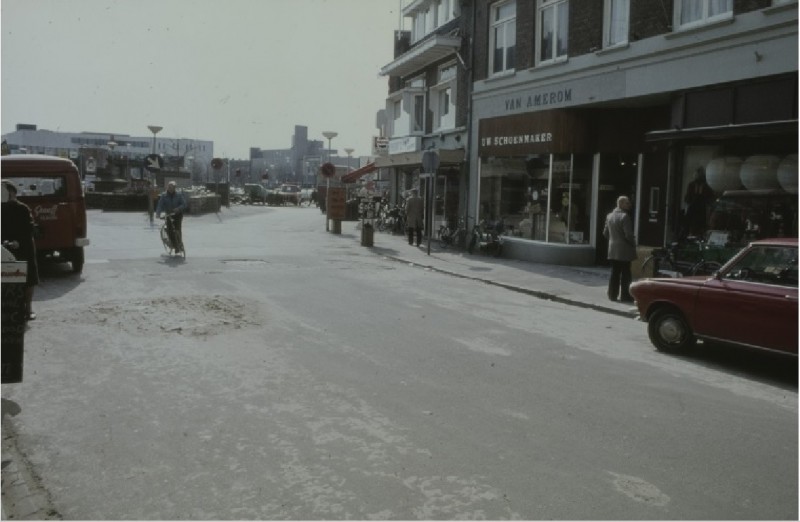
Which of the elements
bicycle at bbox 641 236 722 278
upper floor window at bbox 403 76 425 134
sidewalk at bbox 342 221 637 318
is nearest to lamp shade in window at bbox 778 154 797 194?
bicycle at bbox 641 236 722 278

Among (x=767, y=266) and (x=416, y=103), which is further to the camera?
(x=416, y=103)

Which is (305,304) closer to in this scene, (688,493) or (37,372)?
(37,372)

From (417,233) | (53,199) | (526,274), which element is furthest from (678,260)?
(417,233)

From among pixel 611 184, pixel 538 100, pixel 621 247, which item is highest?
pixel 538 100

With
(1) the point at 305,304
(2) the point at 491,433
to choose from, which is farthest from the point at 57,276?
(2) the point at 491,433

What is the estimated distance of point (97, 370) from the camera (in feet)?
23.1

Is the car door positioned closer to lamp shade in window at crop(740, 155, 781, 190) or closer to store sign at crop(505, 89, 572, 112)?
lamp shade in window at crop(740, 155, 781, 190)

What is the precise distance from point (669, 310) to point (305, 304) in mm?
5096

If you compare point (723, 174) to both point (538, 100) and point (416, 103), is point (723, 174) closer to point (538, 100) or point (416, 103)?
point (538, 100)

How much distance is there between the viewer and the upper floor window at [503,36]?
826 inches

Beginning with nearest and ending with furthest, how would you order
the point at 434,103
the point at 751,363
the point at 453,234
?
the point at 751,363 → the point at 453,234 → the point at 434,103

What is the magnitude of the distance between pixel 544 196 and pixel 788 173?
7624mm

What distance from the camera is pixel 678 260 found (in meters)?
12.6

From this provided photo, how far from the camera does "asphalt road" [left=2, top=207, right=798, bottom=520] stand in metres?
4.21
